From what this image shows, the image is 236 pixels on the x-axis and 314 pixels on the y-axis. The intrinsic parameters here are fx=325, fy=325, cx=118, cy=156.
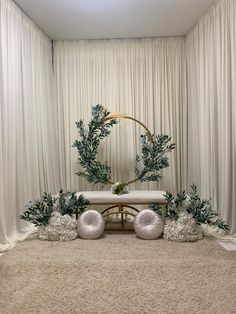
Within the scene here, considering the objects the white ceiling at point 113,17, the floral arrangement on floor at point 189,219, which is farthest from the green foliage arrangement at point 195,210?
the white ceiling at point 113,17

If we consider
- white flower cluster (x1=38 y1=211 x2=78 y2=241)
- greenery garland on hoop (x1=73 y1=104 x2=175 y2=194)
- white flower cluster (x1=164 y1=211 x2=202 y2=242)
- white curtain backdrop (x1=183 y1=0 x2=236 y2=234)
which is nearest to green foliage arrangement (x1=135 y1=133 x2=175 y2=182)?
greenery garland on hoop (x1=73 y1=104 x2=175 y2=194)

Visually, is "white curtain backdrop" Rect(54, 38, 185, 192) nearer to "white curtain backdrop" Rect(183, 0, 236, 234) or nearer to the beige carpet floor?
"white curtain backdrop" Rect(183, 0, 236, 234)

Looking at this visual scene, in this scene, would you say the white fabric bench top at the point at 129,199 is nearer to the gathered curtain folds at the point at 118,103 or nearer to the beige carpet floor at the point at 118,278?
the beige carpet floor at the point at 118,278

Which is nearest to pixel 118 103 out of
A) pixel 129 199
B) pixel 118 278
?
pixel 129 199

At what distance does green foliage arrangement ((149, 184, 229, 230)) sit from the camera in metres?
3.20

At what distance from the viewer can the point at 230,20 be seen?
3162 millimetres

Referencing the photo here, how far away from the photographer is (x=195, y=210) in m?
3.25

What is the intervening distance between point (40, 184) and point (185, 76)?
2.38 meters

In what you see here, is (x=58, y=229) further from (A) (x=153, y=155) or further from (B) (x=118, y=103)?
(B) (x=118, y=103)

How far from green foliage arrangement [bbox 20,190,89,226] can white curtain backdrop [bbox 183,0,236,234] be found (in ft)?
4.69

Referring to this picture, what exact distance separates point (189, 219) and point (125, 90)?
6.85 feet

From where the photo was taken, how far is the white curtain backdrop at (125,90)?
4.45m

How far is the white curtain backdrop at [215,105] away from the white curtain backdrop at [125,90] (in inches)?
10.3

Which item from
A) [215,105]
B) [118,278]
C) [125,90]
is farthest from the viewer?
[125,90]
